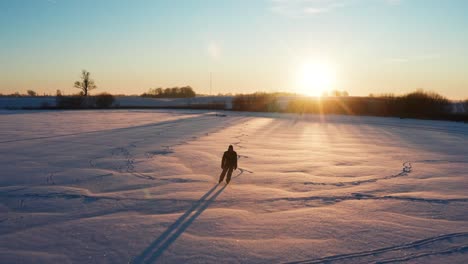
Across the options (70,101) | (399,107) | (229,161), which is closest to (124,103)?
(70,101)

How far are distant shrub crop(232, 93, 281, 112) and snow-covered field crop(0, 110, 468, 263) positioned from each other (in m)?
36.9

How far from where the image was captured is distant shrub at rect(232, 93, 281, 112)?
4858 centimetres

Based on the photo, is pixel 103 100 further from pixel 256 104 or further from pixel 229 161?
pixel 229 161

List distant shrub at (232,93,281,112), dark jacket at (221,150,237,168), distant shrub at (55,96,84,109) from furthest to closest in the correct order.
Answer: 1. distant shrub at (55,96,84,109)
2. distant shrub at (232,93,281,112)
3. dark jacket at (221,150,237,168)

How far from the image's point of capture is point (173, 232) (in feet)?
17.1

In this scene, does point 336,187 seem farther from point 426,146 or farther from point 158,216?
point 426,146

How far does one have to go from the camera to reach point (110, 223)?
18.1 ft

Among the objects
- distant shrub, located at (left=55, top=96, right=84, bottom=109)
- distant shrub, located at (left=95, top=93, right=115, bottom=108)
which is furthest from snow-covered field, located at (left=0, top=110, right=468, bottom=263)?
distant shrub, located at (left=95, top=93, right=115, bottom=108)

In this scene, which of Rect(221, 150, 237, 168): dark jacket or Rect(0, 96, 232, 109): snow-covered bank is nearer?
Rect(221, 150, 237, 168): dark jacket

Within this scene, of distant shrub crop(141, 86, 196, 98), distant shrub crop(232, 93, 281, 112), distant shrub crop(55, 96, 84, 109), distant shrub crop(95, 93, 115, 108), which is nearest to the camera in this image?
distant shrub crop(232, 93, 281, 112)

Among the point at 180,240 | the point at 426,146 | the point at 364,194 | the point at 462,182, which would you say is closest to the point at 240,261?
the point at 180,240

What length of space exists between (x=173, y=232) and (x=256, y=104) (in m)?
49.3

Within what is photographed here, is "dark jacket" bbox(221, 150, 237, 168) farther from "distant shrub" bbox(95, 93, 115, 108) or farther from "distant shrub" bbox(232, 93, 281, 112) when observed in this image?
"distant shrub" bbox(95, 93, 115, 108)

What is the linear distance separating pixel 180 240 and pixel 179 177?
380cm
